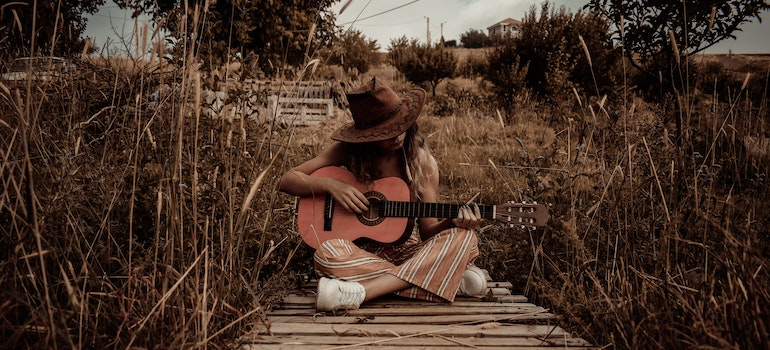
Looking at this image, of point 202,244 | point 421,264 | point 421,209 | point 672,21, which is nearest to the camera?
point 202,244

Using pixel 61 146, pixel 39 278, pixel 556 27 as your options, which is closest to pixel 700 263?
pixel 39 278

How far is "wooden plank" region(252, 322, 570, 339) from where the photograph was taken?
231cm

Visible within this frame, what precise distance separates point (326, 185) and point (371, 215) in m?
0.31

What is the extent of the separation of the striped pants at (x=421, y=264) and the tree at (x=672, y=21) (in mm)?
2103

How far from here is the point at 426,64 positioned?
60.9 ft

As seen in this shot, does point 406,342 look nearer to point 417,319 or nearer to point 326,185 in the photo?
point 417,319

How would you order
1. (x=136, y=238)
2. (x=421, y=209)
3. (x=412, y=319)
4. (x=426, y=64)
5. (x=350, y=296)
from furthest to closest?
(x=426, y=64) < (x=421, y=209) < (x=350, y=296) < (x=412, y=319) < (x=136, y=238)

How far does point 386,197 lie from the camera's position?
3033 mm

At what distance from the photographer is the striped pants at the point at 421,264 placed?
279cm

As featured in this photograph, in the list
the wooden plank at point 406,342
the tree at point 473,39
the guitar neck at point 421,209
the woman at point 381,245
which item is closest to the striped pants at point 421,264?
the woman at point 381,245

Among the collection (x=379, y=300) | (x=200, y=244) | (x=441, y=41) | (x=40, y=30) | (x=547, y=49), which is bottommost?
(x=379, y=300)

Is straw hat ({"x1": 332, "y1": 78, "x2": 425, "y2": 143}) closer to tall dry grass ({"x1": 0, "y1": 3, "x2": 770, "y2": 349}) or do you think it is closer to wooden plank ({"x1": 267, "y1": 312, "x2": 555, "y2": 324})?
tall dry grass ({"x1": 0, "y1": 3, "x2": 770, "y2": 349})

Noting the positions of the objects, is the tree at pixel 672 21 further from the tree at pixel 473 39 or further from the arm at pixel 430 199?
the tree at pixel 473 39

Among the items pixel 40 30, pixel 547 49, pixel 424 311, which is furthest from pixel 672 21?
pixel 547 49
